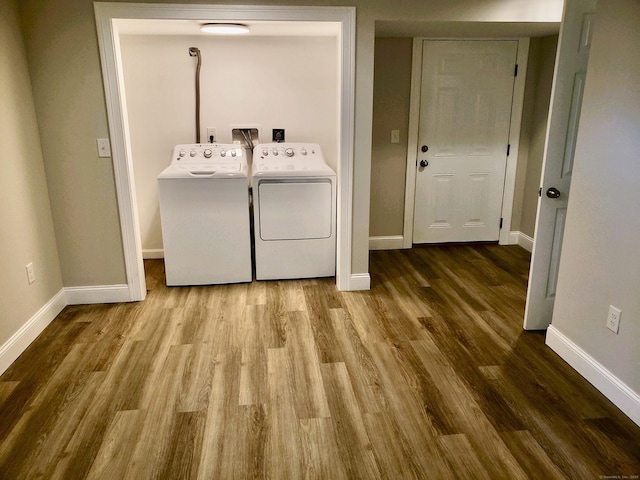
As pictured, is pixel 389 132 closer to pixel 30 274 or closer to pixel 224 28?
pixel 224 28

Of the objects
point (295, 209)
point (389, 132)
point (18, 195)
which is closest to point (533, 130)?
point (389, 132)

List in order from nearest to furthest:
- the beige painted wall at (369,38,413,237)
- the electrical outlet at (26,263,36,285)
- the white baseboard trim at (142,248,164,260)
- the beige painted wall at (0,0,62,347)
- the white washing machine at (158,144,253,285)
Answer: the beige painted wall at (0,0,62,347)
the electrical outlet at (26,263,36,285)
the white washing machine at (158,144,253,285)
the beige painted wall at (369,38,413,237)
the white baseboard trim at (142,248,164,260)

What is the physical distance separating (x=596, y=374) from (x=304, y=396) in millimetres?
1452

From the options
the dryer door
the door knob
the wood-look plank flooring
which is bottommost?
the wood-look plank flooring

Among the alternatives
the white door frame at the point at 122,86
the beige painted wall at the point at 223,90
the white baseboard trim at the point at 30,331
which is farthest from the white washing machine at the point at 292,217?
the white baseboard trim at the point at 30,331

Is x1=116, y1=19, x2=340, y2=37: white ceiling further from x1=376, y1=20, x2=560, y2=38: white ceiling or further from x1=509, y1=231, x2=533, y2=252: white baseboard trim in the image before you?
x1=509, y1=231, x2=533, y2=252: white baseboard trim

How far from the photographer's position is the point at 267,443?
76.4 inches

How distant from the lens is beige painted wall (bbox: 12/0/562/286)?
9.21 feet

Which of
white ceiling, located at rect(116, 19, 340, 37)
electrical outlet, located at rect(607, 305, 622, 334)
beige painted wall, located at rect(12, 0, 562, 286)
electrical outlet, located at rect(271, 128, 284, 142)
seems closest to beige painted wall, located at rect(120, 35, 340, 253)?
electrical outlet, located at rect(271, 128, 284, 142)

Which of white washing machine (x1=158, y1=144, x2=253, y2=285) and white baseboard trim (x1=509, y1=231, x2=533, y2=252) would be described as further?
white baseboard trim (x1=509, y1=231, x2=533, y2=252)

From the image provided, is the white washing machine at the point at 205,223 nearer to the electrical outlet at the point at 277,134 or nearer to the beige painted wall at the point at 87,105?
the beige painted wall at the point at 87,105

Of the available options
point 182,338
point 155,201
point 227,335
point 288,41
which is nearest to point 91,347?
point 182,338

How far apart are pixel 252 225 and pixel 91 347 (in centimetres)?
155

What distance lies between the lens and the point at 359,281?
3525mm
